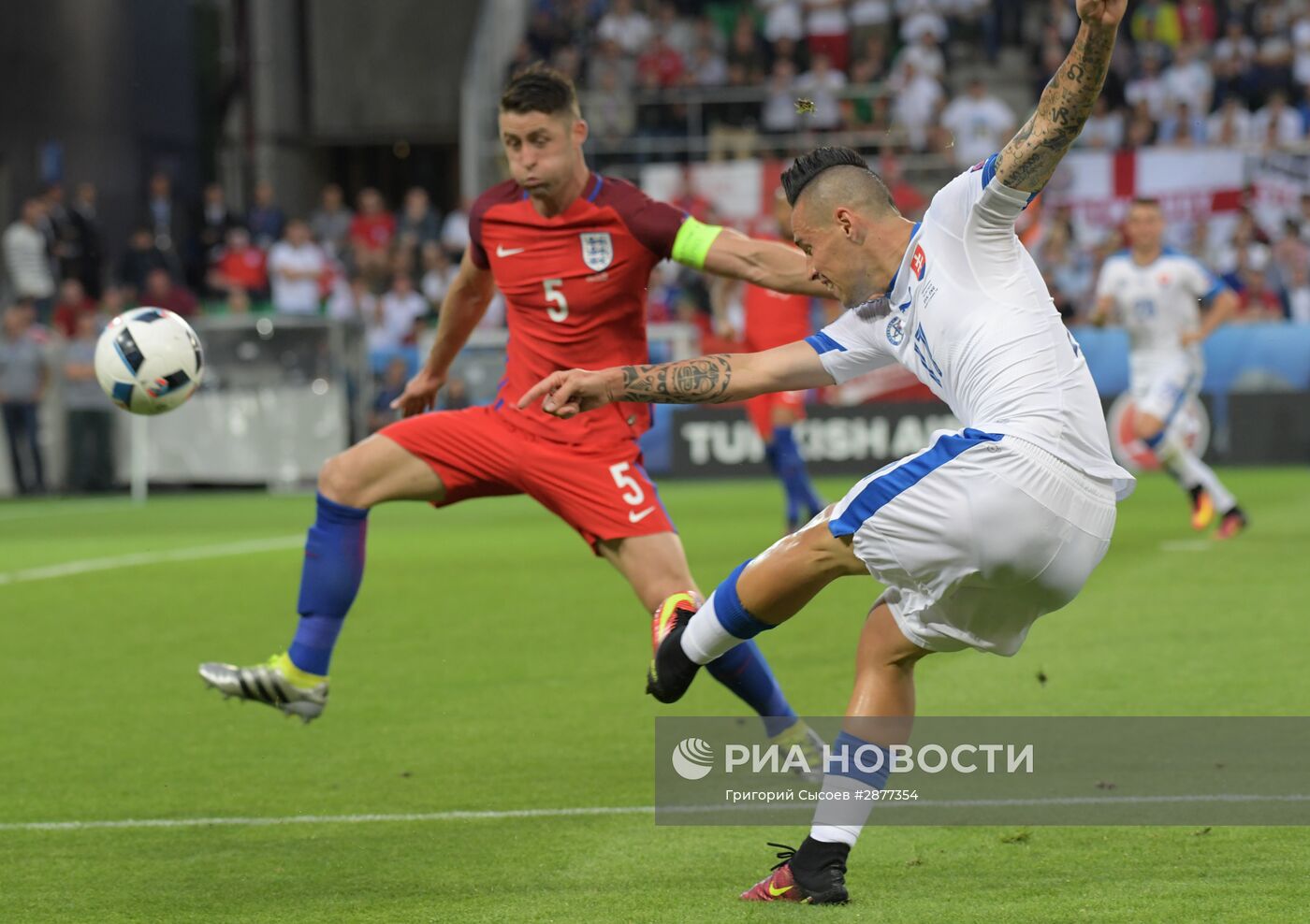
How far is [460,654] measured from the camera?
9234mm

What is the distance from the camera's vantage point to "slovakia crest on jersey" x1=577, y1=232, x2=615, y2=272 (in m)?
6.65

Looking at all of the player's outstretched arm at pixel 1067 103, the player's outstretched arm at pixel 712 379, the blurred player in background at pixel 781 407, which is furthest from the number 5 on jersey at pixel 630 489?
the blurred player in background at pixel 781 407

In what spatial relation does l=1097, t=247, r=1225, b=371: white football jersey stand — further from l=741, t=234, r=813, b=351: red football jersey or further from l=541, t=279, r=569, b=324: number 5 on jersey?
l=541, t=279, r=569, b=324: number 5 on jersey

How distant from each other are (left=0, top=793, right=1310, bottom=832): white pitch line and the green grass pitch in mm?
56

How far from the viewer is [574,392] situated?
4.83 metres

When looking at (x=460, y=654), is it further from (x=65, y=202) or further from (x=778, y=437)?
(x=65, y=202)

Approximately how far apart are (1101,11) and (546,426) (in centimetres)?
288

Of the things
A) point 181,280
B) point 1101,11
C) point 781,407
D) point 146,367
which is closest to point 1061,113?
point 1101,11

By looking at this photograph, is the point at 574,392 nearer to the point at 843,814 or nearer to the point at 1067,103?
the point at 843,814

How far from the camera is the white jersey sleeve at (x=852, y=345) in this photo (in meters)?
4.87

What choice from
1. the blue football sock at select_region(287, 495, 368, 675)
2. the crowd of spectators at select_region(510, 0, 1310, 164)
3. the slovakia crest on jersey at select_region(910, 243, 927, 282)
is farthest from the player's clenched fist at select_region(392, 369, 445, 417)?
the crowd of spectators at select_region(510, 0, 1310, 164)

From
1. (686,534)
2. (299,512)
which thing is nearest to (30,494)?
(299,512)

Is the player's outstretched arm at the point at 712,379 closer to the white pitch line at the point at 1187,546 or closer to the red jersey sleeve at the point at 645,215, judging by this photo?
the red jersey sleeve at the point at 645,215

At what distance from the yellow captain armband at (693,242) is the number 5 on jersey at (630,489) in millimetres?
742
